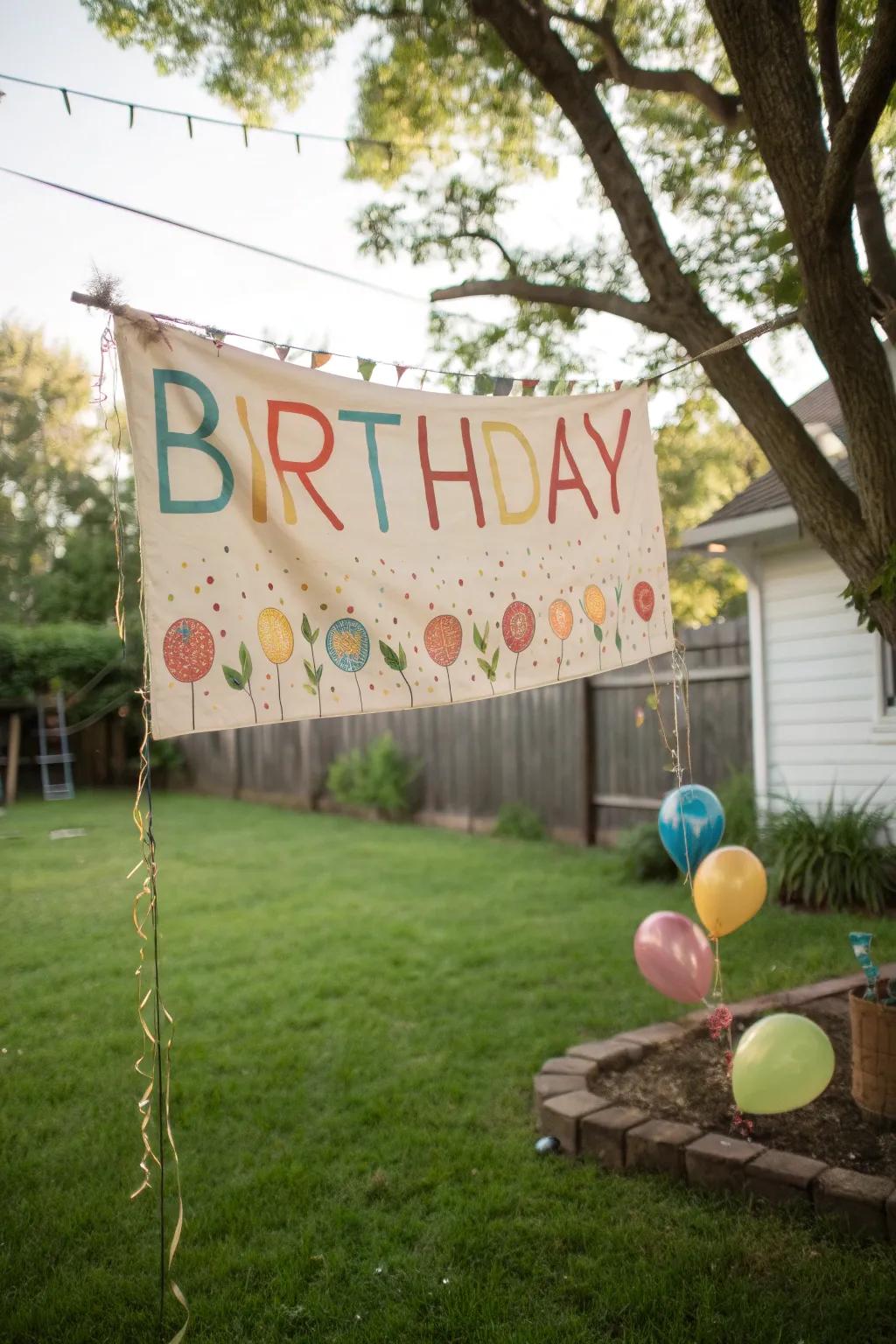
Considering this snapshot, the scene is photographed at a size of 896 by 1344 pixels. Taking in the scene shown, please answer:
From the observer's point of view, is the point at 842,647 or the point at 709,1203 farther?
the point at 842,647

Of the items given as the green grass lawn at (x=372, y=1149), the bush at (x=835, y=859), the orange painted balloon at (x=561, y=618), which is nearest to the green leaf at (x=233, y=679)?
the orange painted balloon at (x=561, y=618)

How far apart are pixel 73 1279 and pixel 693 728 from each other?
714 cm

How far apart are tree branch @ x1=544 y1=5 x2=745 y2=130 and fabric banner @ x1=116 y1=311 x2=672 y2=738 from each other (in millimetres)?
2142

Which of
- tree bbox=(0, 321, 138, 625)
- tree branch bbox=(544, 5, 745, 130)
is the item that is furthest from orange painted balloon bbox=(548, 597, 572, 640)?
tree bbox=(0, 321, 138, 625)

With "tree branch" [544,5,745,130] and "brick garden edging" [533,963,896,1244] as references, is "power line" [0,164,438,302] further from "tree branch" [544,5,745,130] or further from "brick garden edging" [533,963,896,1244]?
"brick garden edging" [533,963,896,1244]

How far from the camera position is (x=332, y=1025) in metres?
4.58

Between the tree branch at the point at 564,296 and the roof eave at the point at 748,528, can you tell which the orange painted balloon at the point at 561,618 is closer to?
the tree branch at the point at 564,296

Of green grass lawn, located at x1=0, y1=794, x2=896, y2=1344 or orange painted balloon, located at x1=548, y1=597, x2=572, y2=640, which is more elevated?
orange painted balloon, located at x1=548, y1=597, x2=572, y2=640

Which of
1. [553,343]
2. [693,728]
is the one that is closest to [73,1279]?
[553,343]

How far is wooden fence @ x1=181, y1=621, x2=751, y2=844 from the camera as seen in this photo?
337 inches

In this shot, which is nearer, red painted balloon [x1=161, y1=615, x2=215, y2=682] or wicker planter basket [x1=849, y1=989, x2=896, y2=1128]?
red painted balloon [x1=161, y1=615, x2=215, y2=682]

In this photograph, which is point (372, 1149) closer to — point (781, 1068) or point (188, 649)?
point (781, 1068)

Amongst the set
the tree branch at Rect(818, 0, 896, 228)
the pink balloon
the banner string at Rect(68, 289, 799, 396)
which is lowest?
the pink balloon

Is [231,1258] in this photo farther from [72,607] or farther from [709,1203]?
[72,607]
